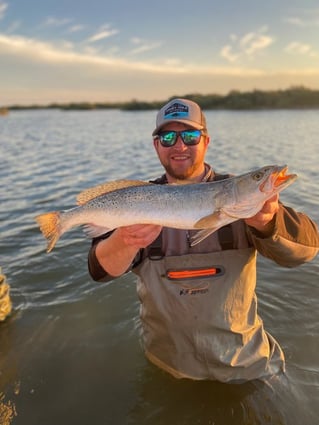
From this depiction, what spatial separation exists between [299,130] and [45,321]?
2339cm

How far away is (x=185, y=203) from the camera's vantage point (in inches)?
111

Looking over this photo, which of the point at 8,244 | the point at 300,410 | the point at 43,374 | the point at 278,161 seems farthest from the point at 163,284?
the point at 278,161

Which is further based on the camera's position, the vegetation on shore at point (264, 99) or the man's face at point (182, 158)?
the vegetation on shore at point (264, 99)

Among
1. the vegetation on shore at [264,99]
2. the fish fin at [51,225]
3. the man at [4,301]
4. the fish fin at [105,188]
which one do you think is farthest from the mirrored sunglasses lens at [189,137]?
the vegetation on shore at [264,99]

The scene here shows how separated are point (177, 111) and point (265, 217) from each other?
4.47 feet

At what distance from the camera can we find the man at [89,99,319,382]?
10.2ft

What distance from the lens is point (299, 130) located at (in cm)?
2511

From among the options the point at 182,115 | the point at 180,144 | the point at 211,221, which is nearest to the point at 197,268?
the point at 211,221

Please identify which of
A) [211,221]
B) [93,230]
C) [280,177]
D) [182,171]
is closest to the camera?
[280,177]

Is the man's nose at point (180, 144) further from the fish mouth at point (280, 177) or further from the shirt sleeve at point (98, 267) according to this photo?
the fish mouth at point (280, 177)

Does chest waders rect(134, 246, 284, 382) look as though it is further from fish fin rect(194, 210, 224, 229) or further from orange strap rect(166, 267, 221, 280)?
fish fin rect(194, 210, 224, 229)

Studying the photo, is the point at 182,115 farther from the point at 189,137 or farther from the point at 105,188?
the point at 105,188

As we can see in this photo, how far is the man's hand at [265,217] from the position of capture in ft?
8.88

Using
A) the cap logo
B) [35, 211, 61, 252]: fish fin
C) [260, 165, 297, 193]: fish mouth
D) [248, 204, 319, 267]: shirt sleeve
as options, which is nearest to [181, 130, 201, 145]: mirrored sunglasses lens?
the cap logo
